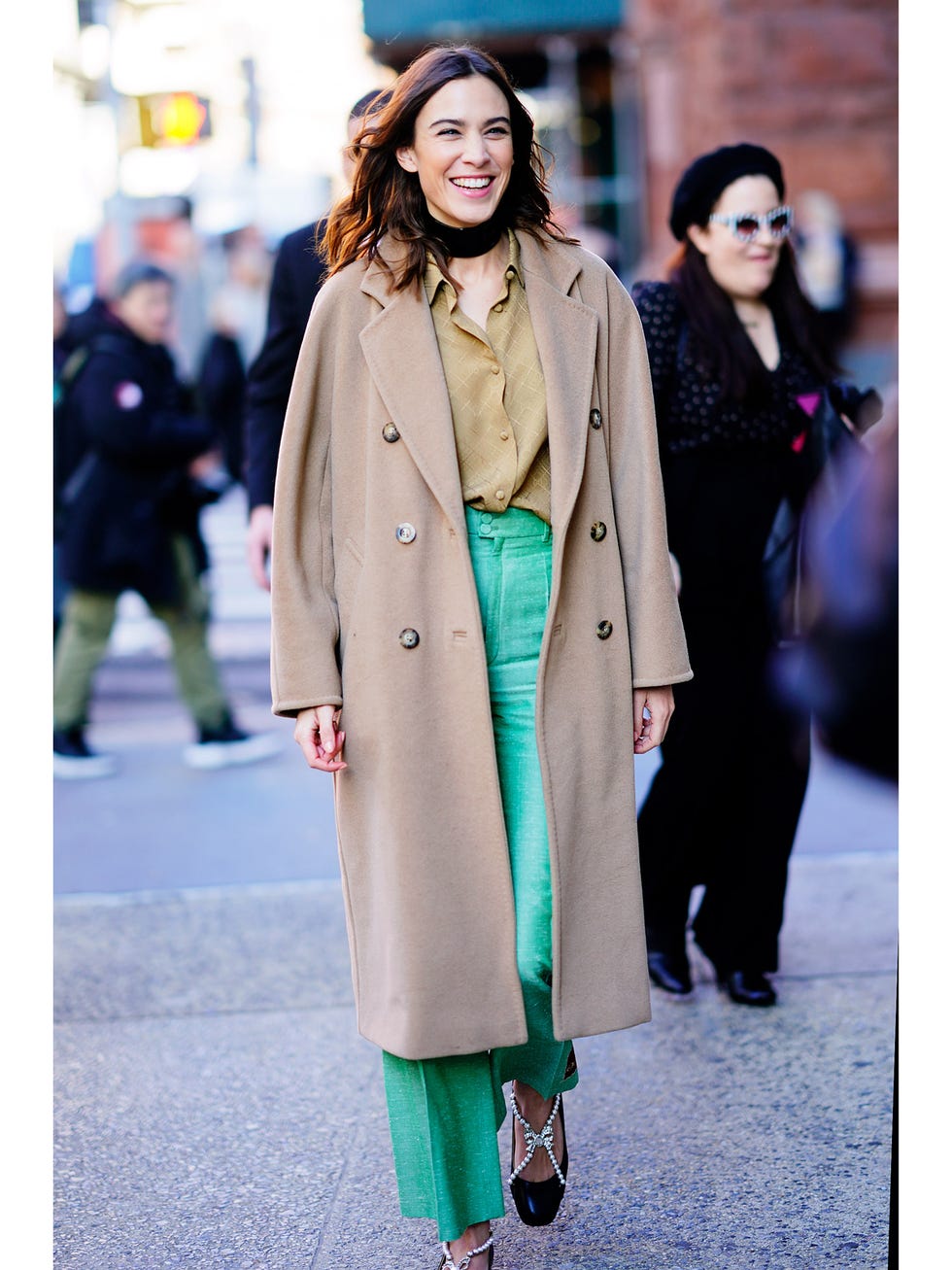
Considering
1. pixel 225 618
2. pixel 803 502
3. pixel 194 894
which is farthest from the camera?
pixel 225 618

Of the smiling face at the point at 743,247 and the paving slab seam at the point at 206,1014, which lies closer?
the smiling face at the point at 743,247

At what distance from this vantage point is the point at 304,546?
9.54 feet

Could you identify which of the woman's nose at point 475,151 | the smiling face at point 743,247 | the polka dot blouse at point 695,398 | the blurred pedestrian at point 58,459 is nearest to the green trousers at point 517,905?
the woman's nose at point 475,151

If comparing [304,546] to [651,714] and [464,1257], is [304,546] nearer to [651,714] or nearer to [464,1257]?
[651,714]

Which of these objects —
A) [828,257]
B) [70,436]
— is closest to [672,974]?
[70,436]

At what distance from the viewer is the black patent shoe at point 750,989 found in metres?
4.22

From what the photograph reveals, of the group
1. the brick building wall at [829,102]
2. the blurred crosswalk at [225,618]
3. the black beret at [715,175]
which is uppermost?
the brick building wall at [829,102]

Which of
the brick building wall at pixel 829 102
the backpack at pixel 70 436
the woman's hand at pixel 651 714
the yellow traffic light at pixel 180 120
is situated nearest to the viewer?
the woman's hand at pixel 651 714

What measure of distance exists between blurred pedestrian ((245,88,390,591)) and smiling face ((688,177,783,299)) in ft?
3.21

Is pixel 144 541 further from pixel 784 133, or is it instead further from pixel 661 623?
pixel 784 133

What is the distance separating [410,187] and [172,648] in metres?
4.66

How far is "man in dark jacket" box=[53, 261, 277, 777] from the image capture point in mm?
7160

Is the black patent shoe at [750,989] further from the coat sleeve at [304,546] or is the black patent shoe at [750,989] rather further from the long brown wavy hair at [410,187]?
the long brown wavy hair at [410,187]

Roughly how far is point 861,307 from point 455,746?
994 centimetres
